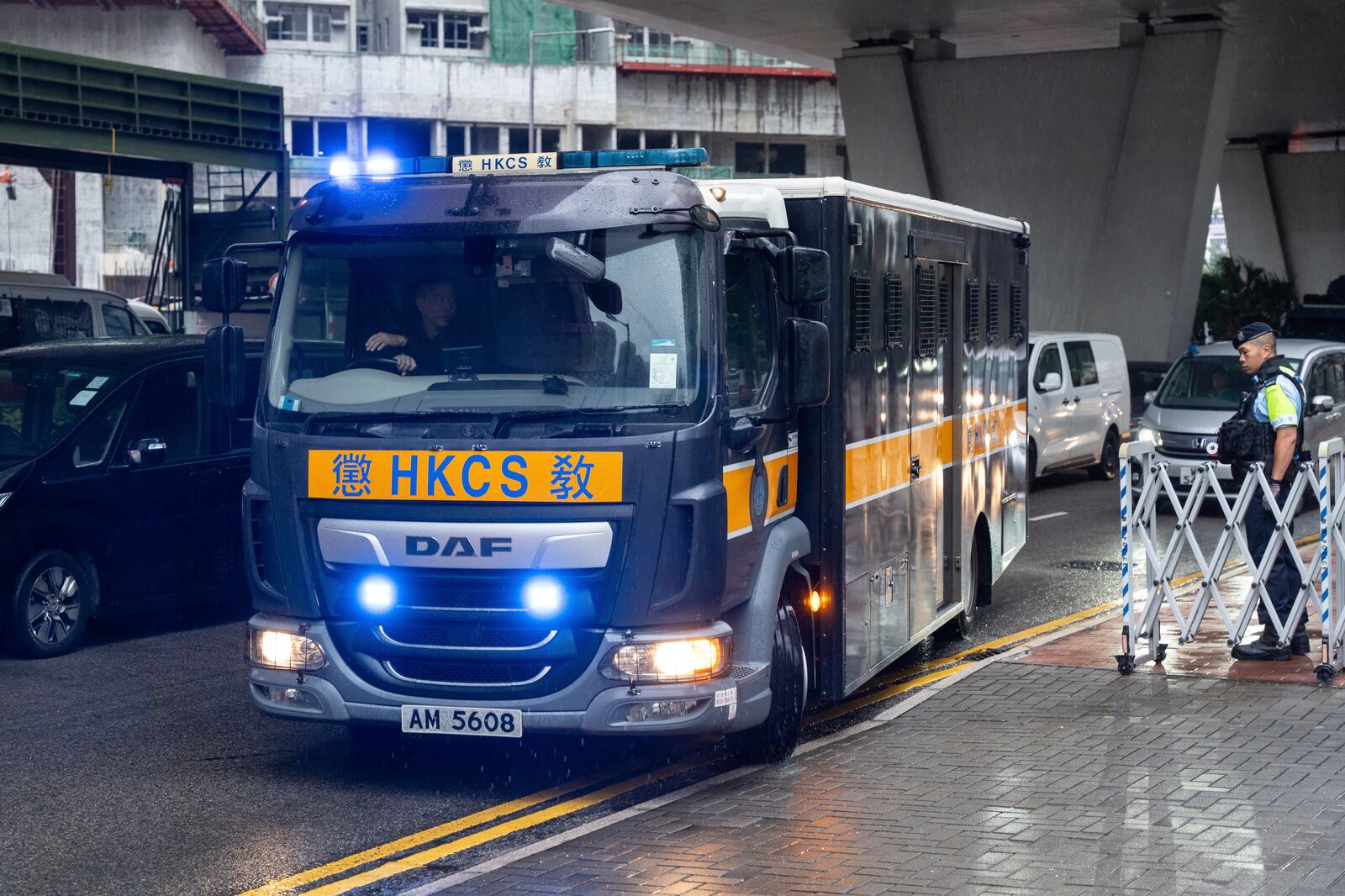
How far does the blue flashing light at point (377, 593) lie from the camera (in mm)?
7164

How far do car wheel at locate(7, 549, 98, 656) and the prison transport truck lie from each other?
3360 millimetres

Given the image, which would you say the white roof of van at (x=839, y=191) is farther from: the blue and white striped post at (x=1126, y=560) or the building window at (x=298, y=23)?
the building window at (x=298, y=23)

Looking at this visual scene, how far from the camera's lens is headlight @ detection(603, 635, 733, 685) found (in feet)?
23.0

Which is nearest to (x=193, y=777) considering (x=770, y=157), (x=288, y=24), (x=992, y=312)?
(x=992, y=312)

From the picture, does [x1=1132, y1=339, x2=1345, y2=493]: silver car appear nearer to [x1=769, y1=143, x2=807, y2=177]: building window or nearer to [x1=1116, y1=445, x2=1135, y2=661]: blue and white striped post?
[x1=1116, y1=445, x2=1135, y2=661]: blue and white striped post

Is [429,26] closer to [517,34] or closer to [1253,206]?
[517,34]

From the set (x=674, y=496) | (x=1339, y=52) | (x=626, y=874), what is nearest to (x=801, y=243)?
(x=674, y=496)

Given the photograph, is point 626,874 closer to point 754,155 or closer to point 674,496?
point 674,496

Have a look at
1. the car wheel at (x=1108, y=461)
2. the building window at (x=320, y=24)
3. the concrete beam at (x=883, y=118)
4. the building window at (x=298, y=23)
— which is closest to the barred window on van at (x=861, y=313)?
the car wheel at (x=1108, y=461)

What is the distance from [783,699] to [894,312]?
90.5 inches

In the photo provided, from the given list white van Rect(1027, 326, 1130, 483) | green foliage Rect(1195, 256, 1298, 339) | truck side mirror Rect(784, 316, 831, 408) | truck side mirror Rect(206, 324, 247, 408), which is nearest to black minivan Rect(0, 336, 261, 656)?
truck side mirror Rect(206, 324, 247, 408)

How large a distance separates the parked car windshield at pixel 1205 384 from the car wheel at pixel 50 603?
42.0 ft

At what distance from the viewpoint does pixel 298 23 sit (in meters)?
69.2

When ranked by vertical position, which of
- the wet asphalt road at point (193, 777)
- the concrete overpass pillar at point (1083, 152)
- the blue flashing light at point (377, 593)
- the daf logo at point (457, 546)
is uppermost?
the concrete overpass pillar at point (1083, 152)
